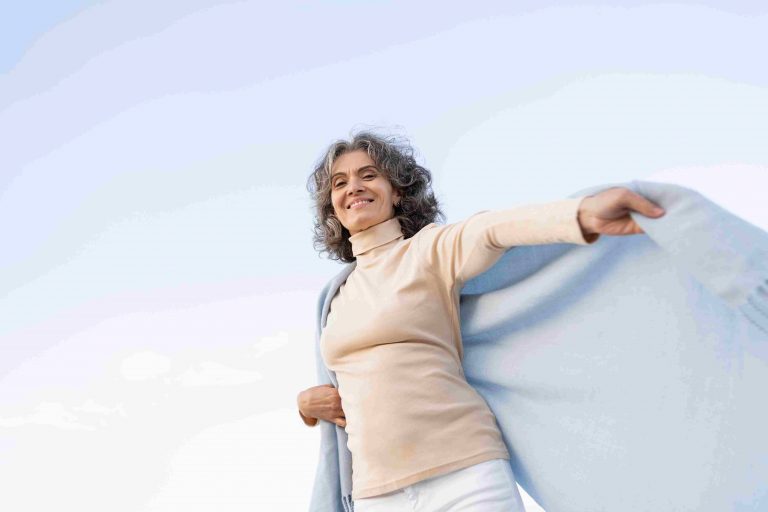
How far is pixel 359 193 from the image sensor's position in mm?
2490

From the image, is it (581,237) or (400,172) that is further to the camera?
(400,172)

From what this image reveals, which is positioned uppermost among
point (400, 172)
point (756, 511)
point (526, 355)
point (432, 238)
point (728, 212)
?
point (400, 172)

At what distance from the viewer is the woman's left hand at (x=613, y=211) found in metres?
1.67

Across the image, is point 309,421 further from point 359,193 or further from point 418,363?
point 359,193

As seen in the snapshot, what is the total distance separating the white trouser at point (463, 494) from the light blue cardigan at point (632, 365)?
17 centimetres

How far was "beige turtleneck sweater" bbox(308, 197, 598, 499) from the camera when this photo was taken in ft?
6.57

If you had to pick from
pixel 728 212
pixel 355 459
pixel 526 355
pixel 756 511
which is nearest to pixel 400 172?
pixel 526 355

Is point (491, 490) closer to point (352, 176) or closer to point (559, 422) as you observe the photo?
point (559, 422)

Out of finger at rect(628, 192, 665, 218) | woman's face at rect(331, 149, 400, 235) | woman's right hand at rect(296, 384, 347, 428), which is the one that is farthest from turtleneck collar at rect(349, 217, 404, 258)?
finger at rect(628, 192, 665, 218)

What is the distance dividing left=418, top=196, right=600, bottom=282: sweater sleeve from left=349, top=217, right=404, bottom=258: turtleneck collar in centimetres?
20

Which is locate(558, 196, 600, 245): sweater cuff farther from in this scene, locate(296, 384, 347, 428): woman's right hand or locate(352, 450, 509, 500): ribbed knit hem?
locate(296, 384, 347, 428): woman's right hand

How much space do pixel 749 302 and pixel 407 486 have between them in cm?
90

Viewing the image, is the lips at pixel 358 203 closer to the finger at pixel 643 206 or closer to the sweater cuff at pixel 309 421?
the sweater cuff at pixel 309 421

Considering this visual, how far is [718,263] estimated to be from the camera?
1.60 metres
